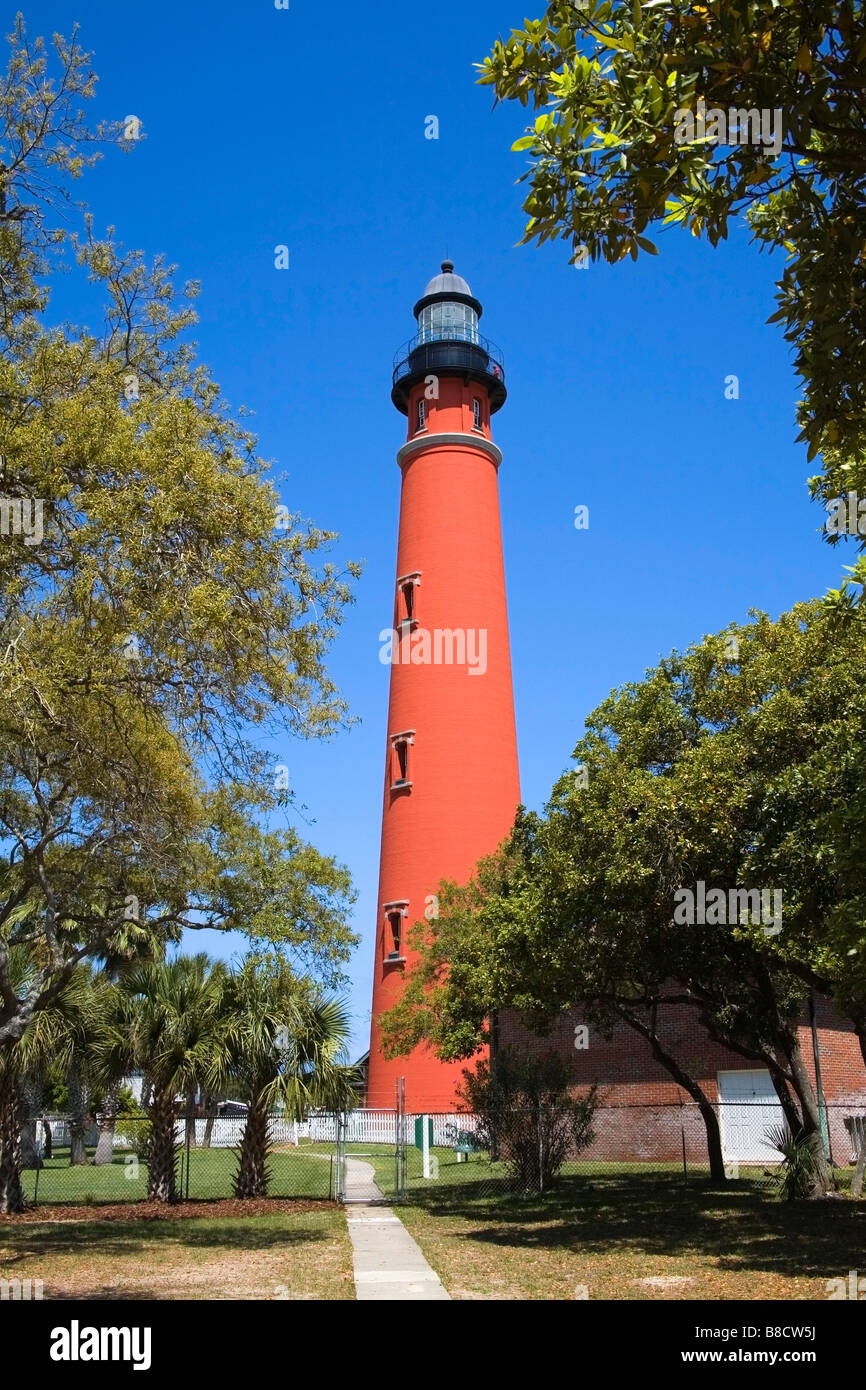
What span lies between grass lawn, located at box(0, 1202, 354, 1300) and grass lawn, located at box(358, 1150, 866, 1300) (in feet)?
4.41

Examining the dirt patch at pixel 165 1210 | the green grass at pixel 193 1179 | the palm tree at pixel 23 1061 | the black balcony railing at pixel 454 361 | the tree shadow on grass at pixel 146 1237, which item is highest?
the black balcony railing at pixel 454 361

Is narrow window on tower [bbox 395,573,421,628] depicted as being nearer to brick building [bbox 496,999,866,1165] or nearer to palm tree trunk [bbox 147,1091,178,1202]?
brick building [bbox 496,999,866,1165]

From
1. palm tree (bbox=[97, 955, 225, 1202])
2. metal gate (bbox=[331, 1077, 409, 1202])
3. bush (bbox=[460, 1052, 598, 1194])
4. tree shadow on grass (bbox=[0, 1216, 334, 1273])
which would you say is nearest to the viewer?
tree shadow on grass (bbox=[0, 1216, 334, 1273])

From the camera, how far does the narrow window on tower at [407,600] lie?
36.6 m

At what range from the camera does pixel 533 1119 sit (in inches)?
843

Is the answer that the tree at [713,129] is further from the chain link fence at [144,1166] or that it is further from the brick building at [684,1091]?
the brick building at [684,1091]

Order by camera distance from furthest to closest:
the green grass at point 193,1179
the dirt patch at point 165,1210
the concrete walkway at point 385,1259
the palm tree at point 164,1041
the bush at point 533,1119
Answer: the green grass at point 193,1179, the bush at point 533,1119, the palm tree at point 164,1041, the dirt patch at point 165,1210, the concrete walkway at point 385,1259

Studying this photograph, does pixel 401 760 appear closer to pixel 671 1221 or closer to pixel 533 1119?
pixel 533 1119

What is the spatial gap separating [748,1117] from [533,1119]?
Result: 9907 mm

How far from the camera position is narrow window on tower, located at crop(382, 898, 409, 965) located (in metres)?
34.5

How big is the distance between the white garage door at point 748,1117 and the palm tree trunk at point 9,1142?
55.8 feet

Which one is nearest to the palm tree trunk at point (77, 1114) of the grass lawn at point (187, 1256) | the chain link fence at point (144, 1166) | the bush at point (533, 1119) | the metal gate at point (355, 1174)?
→ the chain link fence at point (144, 1166)

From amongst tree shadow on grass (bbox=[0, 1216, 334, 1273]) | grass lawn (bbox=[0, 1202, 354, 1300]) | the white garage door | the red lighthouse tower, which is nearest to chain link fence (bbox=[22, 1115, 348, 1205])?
A: grass lawn (bbox=[0, 1202, 354, 1300])

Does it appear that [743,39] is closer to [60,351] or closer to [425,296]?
[60,351]
